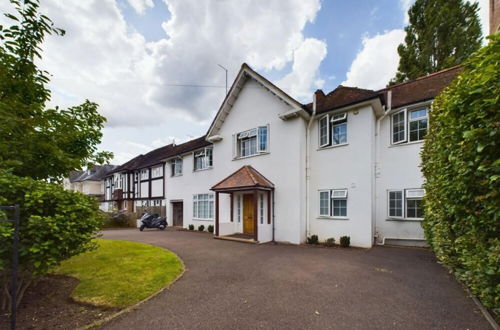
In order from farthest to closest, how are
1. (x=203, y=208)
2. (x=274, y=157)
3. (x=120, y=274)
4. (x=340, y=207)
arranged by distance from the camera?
(x=203, y=208) < (x=274, y=157) < (x=340, y=207) < (x=120, y=274)

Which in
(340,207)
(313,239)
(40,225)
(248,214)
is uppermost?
(40,225)

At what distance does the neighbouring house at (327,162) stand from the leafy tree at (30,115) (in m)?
7.26

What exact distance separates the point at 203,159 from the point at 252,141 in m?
5.08

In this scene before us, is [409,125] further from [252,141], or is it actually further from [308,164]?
[252,141]

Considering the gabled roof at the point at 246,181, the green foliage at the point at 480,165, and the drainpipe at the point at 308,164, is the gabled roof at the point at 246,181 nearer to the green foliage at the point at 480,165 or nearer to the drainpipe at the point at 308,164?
the drainpipe at the point at 308,164

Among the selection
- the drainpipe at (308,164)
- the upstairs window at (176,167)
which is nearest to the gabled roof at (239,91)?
the drainpipe at (308,164)

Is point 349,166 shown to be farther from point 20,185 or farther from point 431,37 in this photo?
point 431,37

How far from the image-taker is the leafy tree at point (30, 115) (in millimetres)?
3705

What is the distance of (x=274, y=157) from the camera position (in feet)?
37.5

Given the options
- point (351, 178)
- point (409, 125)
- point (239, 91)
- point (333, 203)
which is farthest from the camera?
point (239, 91)

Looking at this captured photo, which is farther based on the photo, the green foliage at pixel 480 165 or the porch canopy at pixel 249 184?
the porch canopy at pixel 249 184

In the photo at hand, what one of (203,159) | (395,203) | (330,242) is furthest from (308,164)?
(203,159)

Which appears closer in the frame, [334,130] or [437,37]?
[334,130]

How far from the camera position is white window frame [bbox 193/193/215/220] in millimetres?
15228
